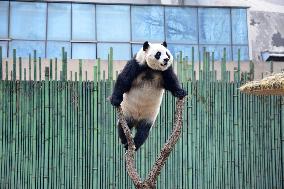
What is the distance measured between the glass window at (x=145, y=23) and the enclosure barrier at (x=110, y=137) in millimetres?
2392

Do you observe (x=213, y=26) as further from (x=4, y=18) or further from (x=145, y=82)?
(x=145, y=82)

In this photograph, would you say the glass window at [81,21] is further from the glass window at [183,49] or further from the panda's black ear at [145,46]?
the panda's black ear at [145,46]

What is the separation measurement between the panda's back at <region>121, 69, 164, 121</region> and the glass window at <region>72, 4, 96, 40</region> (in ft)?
18.1

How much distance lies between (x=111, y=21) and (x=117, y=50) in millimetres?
468

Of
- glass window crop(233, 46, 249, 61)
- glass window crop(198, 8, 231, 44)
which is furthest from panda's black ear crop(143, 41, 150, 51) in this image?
glass window crop(233, 46, 249, 61)

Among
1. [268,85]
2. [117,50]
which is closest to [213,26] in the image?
[117,50]

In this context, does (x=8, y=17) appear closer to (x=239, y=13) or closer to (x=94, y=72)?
(x=94, y=72)

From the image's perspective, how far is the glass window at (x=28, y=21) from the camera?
8.86 m

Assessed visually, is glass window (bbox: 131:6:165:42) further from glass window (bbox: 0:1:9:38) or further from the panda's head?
the panda's head

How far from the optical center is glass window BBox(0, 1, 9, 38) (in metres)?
8.81

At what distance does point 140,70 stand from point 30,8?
5921 mm

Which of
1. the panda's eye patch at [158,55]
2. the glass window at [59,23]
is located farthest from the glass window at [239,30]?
the panda's eye patch at [158,55]

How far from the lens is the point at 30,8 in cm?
891

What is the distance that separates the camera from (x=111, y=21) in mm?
8945
